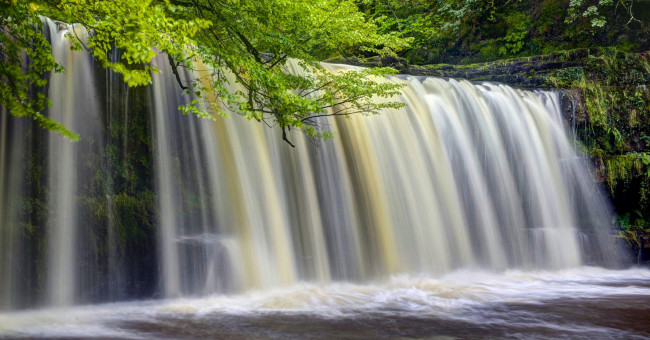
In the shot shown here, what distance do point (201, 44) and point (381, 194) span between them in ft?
12.4

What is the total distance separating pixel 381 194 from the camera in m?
7.98

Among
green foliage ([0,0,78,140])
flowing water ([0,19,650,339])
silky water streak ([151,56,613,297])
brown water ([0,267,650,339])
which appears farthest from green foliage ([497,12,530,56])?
green foliage ([0,0,78,140])

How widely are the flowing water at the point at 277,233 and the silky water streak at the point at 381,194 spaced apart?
1.0 inches

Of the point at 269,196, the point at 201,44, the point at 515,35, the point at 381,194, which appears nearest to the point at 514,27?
the point at 515,35

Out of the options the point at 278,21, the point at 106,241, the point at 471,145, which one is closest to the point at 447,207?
the point at 471,145

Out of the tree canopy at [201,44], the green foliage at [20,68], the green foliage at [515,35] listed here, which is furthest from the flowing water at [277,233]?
the green foliage at [515,35]

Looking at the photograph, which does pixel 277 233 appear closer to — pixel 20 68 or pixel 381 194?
pixel 381 194

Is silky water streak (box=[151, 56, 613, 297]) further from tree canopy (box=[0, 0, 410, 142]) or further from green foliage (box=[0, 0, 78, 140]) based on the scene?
green foliage (box=[0, 0, 78, 140])

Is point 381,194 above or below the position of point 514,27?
below

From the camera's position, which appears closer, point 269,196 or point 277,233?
point 277,233

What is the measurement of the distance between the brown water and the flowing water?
0.04 m

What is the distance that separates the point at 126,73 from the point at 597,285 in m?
7.08

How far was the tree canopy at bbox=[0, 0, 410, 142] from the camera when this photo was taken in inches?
166

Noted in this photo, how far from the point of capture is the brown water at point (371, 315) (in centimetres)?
428
